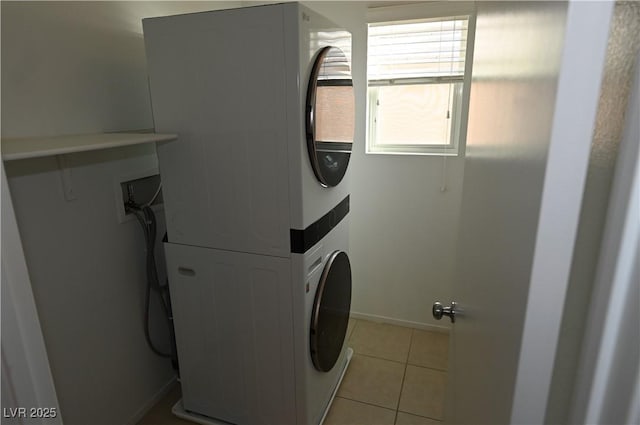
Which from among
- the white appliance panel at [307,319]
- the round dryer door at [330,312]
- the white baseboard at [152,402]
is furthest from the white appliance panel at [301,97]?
the white baseboard at [152,402]

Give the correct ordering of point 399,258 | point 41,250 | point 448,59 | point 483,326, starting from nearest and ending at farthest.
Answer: point 483,326, point 41,250, point 448,59, point 399,258

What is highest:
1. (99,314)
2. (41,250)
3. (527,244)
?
(527,244)

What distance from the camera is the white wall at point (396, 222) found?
232 centimetres

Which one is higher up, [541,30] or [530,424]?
[541,30]

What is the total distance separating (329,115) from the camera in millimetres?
1522

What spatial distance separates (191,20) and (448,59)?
1.51 m

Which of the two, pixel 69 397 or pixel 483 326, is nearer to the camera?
pixel 483 326

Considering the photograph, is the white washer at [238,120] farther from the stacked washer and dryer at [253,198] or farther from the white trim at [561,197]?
the white trim at [561,197]

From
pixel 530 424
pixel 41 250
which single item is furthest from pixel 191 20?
pixel 530 424

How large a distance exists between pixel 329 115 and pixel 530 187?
3.83ft

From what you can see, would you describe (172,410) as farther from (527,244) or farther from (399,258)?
(527,244)

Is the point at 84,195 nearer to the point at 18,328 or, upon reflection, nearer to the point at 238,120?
the point at 238,120

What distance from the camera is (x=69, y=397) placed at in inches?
59.5

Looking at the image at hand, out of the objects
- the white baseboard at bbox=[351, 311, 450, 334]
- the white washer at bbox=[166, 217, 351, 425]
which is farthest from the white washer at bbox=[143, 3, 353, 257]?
the white baseboard at bbox=[351, 311, 450, 334]
